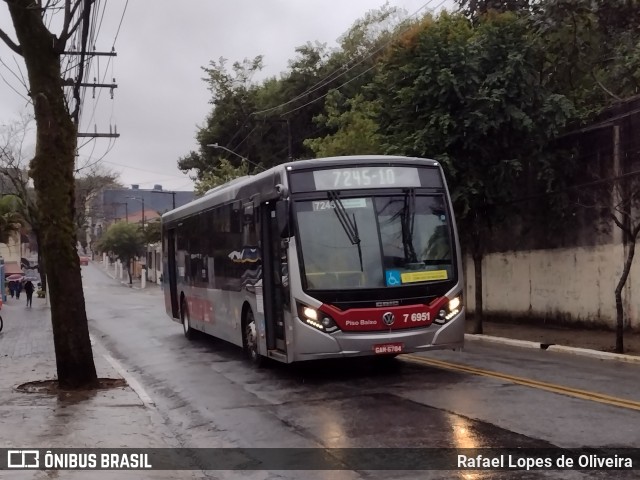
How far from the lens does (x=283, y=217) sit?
1115 cm

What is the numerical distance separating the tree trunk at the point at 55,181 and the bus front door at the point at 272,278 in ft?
8.94

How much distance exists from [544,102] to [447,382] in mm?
9342

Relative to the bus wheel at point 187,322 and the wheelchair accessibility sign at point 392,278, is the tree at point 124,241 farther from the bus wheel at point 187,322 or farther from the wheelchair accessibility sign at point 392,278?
the wheelchair accessibility sign at point 392,278

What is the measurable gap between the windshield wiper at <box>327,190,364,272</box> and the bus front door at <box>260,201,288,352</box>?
1044 mm

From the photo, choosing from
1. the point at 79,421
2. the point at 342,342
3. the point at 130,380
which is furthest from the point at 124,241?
the point at 79,421

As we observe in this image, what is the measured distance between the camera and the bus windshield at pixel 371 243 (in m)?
11.0

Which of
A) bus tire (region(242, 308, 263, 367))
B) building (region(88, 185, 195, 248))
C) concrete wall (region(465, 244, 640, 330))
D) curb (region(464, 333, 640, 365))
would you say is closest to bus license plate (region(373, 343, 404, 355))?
bus tire (region(242, 308, 263, 367))

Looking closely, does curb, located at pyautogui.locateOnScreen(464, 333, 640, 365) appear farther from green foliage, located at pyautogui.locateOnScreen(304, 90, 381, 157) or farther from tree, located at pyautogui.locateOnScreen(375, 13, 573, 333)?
green foliage, located at pyautogui.locateOnScreen(304, 90, 381, 157)

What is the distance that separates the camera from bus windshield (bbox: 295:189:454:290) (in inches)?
433

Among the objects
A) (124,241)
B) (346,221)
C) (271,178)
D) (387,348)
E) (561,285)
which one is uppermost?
(124,241)

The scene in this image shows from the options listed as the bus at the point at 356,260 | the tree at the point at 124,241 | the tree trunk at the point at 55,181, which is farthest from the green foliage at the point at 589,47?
the tree at the point at 124,241

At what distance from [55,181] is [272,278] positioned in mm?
3449

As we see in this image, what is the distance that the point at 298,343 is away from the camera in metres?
10.9

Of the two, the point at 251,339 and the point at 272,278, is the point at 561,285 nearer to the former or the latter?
the point at 251,339
